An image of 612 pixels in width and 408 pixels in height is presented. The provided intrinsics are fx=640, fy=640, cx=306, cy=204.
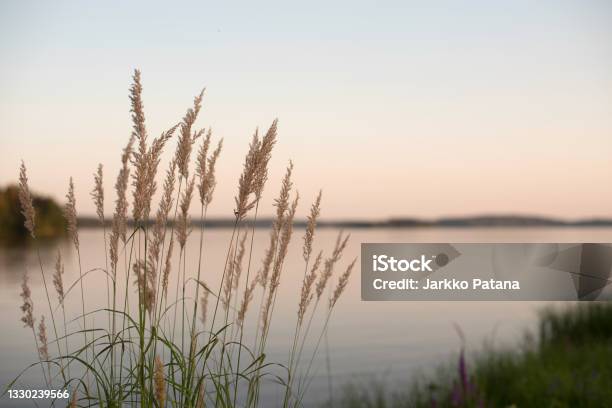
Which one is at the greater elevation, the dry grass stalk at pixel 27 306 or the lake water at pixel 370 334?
the dry grass stalk at pixel 27 306

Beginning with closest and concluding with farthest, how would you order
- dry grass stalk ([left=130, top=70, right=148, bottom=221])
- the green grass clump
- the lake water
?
dry grass stalk ([left=130, top=70, right=148, bottom=221]) → the green grass clump → the lake water

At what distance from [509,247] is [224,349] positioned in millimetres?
8704

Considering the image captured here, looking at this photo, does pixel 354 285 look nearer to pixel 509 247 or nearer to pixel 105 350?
pixel 509 247

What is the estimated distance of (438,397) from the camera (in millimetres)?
7695

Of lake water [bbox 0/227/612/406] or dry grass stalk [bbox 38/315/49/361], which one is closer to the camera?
dry grass stalk [bbox 38/315/49/361]

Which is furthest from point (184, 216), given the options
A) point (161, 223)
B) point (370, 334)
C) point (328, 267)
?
point (370, 334)

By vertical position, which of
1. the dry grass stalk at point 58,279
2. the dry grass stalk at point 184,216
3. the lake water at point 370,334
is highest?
the dry grass stalk at point 184,216

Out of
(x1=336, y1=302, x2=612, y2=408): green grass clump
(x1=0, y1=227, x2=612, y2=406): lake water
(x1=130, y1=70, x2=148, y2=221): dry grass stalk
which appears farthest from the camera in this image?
(x1=0, y1=227, x2=612, y2=406): lake water

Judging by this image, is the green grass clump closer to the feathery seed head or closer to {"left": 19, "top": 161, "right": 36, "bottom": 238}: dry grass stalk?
the feathery seed head

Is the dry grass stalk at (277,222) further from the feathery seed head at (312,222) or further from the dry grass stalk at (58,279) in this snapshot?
the dry grass stalk at (58,279)

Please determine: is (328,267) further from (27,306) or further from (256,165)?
(27,306)

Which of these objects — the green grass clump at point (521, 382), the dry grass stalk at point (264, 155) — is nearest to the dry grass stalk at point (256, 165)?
the dry grass stalk at point (264, 155)

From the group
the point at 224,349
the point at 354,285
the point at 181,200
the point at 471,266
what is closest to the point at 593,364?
the point at 471,266

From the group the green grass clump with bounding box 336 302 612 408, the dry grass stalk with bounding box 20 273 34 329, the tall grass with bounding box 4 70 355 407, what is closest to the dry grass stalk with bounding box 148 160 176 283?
the tall grass with bounding box 4 70 355 407
